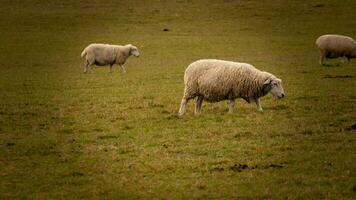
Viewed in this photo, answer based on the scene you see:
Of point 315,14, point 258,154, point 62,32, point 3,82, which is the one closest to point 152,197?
point 258,154

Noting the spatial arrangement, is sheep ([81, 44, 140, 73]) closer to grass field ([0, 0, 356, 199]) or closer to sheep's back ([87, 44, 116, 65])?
sheep's back ([87, 44, 116, 65])

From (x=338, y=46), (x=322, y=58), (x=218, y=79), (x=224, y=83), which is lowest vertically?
(x=322, y=58)

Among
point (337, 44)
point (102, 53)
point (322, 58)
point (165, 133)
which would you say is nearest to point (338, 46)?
point (337, 44)

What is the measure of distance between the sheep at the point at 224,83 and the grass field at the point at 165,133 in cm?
53

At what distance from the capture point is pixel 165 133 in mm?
13508

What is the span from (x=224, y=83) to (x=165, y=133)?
2.82 metres

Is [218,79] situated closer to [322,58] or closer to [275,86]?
[275,86]

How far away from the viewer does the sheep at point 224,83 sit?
15656mm

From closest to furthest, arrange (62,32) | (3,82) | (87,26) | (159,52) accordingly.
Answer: (3,82), (159,52), (62,32), (87,26)

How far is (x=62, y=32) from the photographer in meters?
49.6

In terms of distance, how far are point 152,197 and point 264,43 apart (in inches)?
1374

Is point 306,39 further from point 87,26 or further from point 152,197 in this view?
point 152,197

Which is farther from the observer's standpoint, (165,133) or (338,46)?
(338,46)

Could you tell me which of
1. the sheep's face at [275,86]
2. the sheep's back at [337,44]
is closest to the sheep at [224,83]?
the sheep's face at [275,86]
